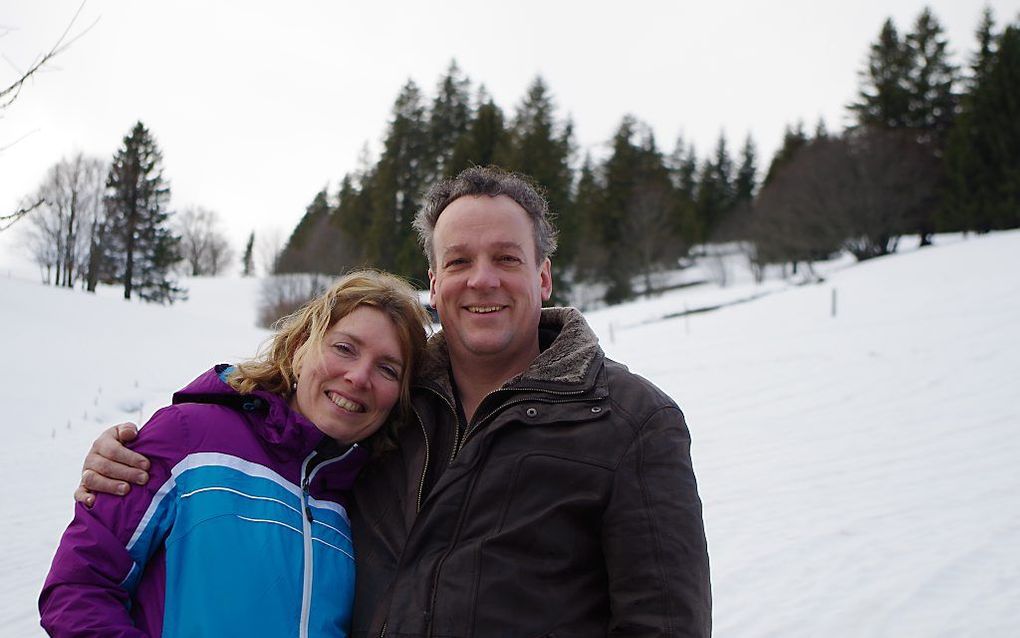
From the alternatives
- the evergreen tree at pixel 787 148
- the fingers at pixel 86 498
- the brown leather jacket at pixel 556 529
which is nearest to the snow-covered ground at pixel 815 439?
the brown leather jacket at pixel 556 529

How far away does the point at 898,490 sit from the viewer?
6.04 meters

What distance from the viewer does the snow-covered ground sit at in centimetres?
431

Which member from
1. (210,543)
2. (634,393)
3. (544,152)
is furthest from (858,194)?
(210,543)

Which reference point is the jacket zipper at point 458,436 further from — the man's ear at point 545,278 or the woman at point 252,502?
the man's ear at point 545,278

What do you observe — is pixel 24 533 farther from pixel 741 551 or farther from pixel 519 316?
pixel 741 551

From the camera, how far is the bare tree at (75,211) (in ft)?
112

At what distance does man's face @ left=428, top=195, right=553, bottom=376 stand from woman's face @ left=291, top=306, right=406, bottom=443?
11.2 inches

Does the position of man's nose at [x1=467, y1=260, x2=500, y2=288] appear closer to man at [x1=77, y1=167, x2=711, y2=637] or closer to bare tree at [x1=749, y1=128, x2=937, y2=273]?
man at [x1=77, y1=167, x2=711, y2=637]

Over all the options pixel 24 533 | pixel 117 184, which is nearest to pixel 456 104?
pixel 117 184

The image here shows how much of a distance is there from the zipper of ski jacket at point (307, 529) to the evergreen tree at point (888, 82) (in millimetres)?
44682

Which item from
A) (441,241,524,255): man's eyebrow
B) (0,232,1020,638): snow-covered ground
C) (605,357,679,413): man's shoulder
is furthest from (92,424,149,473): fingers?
(0,232,1020,638): snow-covered ground

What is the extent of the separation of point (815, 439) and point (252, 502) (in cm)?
777

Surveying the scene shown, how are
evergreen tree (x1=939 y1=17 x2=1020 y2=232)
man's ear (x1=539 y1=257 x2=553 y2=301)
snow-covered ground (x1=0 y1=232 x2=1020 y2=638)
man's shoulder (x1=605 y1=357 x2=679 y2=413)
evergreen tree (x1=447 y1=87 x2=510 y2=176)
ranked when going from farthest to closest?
evergreen tree (x1=447 y1=87 x2=510 y2=176) < evergreen tree (x1=939 y1=17 x2=1020 y2=232) < snow-covered ground (x1=0 y1=232 x2=1020 y2=638) < man's ear (x1=539 y1=257 x2=553 y2=301) < man's shoulder (x1=605 y1=357 x2=679 y2=413)

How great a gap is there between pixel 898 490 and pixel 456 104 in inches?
1489
